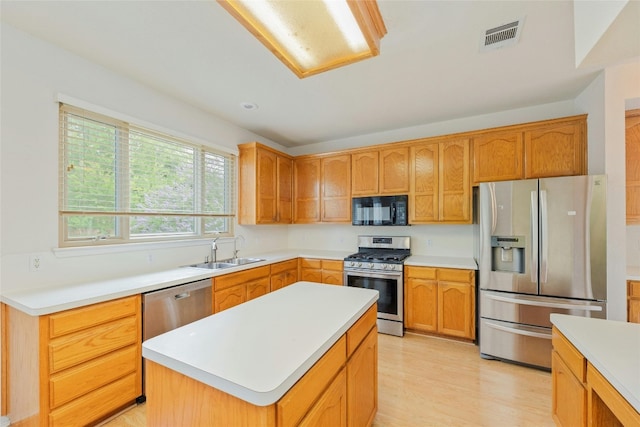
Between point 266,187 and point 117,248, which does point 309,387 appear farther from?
point 266,187

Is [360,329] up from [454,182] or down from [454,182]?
down

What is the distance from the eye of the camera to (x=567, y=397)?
4.43 ft

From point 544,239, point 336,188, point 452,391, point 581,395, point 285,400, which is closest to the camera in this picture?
point 285,400

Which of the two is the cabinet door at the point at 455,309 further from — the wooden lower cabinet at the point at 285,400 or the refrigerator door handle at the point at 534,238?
the wooden lower cabinet at the point at 285,400

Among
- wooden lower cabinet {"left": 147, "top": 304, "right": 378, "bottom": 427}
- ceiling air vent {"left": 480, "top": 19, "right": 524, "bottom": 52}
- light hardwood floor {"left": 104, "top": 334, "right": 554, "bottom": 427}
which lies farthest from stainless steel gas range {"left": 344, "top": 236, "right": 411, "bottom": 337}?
ceiling air vent {"left": 480, "top": 19, "right": 524, "bottom": 52}

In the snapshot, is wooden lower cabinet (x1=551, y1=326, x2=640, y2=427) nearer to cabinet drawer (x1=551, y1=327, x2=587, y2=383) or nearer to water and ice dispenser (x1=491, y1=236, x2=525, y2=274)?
cabinet drawer (x1=551, y1=327, x2=587, y2=383)

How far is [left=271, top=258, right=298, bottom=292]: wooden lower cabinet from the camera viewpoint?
11.1 feet

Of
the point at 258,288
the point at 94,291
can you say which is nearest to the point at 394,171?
the point at 258,288

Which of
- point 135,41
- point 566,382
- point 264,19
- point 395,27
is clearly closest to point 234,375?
point 264,19

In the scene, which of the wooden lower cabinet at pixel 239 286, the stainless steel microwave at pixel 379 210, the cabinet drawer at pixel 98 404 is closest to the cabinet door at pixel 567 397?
the stainless steel microwave at pixel 379 210

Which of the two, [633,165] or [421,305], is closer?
[633,165]

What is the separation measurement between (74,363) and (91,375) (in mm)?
146

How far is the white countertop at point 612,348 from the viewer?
889 mm

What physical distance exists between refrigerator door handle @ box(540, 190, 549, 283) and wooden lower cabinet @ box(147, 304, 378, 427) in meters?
2.16
